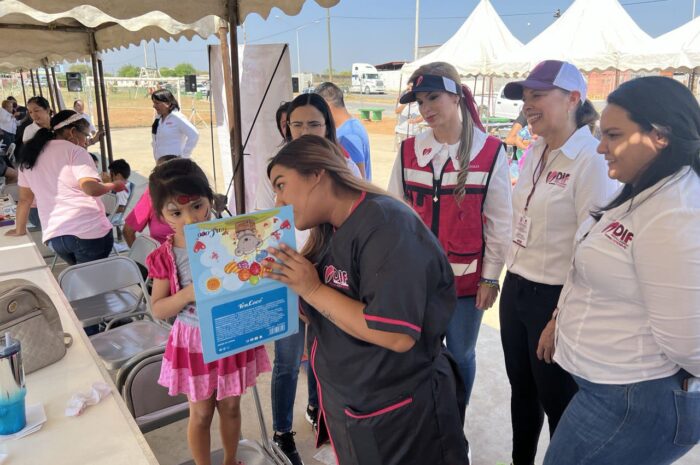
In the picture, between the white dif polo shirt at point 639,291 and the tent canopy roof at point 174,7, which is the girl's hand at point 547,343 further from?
the tent canopy roof at point 174,7

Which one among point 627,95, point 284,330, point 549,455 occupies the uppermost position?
point 627,95

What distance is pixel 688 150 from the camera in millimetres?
1129

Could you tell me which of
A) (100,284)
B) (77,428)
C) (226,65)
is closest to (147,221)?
(100,284)

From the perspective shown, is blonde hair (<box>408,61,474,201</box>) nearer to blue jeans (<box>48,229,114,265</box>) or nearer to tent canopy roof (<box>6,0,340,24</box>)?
tent canopy roof (<box>6,0,340,24</box>)

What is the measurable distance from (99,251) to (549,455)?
3068 mm

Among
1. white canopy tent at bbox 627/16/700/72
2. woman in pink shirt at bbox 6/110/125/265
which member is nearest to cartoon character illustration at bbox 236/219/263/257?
woman in pink shirt at bbox 6/110/125/265

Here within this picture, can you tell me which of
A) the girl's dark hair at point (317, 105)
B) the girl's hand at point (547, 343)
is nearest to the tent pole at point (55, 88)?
the girl's dark hair at point (317, 105)

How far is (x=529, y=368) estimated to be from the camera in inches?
75.2

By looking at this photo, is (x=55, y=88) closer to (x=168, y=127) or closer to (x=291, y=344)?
(x=168, y=127)

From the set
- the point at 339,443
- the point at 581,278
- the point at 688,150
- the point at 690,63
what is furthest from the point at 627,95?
the point at 690,63

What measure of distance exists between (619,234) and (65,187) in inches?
125

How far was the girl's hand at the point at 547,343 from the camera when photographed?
1.60m

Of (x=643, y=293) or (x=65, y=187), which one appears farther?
(x=65, y=187)

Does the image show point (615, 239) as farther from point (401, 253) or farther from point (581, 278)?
point (401, 253)
